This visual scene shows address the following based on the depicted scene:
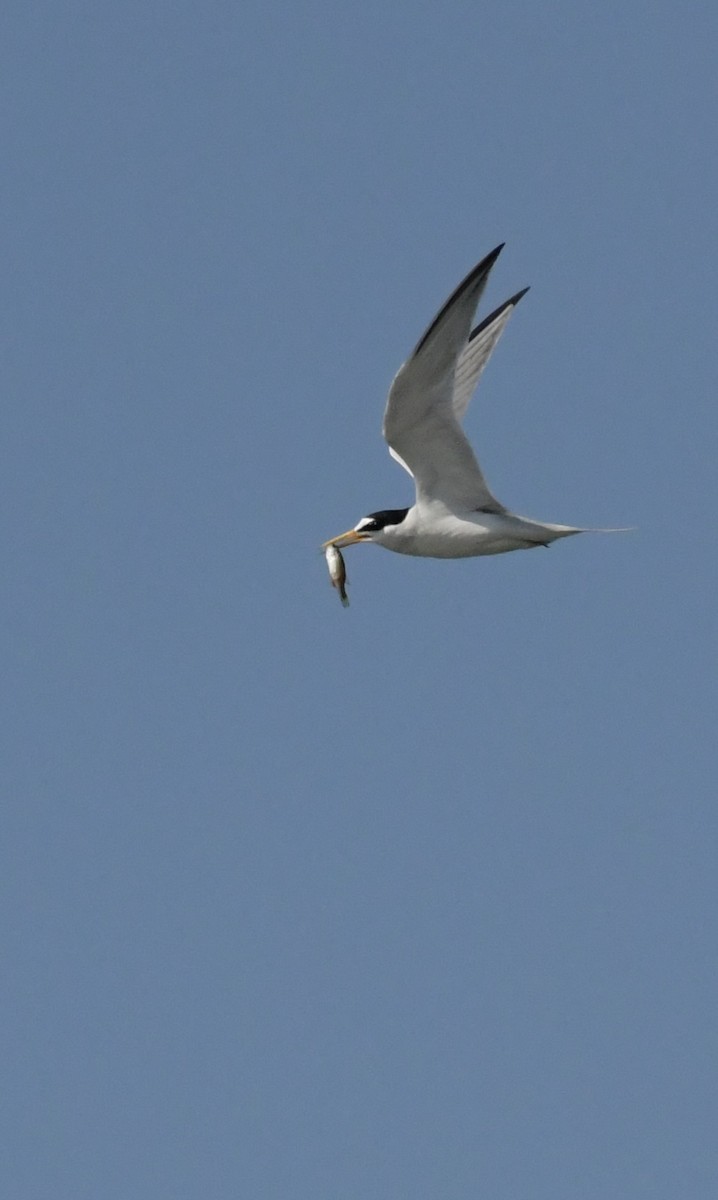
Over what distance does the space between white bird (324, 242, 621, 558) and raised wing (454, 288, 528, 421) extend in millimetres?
1193

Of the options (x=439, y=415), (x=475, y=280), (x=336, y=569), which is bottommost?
(x=336, y=569)

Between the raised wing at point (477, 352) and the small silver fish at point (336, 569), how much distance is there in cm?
173

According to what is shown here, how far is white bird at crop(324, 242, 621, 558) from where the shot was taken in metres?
18.0

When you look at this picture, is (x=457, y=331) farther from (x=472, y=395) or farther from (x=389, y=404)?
(x=472, y=395)

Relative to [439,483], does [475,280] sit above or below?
above

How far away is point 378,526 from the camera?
20.0m

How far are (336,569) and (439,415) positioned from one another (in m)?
2.51

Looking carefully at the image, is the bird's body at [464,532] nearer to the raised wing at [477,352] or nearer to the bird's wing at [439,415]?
the bird's wing at [439,415]

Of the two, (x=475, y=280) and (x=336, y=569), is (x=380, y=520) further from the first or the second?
(x=475, y=280)

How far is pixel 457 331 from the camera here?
1759 centimetres

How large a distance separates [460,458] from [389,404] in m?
0.99

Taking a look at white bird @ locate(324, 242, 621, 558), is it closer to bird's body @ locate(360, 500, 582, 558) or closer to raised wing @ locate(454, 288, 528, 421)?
bird's body @ locate(360, 500, 582, 558)

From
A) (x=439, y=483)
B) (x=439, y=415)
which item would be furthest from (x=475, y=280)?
(x=439, y=483)

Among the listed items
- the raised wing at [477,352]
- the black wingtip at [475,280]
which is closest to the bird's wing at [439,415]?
the black wingtip at [475,280]
